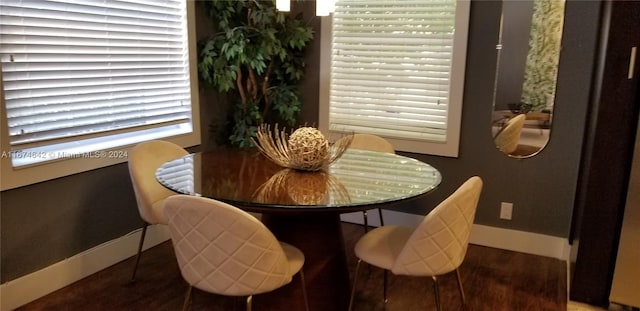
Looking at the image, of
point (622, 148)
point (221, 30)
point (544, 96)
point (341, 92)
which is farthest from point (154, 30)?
point (622, 148)

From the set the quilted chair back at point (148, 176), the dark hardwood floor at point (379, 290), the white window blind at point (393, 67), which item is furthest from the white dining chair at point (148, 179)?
the white window blind at point (393, 67)

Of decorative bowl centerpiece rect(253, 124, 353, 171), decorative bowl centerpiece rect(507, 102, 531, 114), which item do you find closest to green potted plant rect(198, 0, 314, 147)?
decorative bowl centerpiece rect(253, 124, 353, 171)

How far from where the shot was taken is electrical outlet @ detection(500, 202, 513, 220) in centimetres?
324

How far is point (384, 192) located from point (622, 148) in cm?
124

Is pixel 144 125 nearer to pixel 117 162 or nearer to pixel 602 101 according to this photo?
pixel 117 162

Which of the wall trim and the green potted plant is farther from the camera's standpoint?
the green potted plant

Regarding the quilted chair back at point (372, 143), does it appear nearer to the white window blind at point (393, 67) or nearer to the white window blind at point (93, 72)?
the white window blind at point (393, 67)

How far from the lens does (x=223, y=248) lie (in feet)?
5.46

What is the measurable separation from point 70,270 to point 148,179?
0.68m

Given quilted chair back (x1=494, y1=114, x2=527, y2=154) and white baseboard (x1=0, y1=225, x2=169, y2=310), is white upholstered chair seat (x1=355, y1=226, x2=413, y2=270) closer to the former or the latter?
quilted chair back (x1=494, y1=114, x2=527, y2=154)

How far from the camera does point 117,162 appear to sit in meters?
2.88

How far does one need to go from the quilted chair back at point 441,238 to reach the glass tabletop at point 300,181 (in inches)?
5.8

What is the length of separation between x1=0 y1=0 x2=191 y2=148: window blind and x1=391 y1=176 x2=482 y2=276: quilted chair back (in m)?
1.92

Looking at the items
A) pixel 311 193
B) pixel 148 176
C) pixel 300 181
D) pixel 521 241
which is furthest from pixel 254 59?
pixel 521 241
